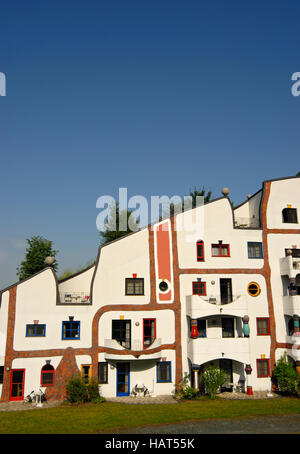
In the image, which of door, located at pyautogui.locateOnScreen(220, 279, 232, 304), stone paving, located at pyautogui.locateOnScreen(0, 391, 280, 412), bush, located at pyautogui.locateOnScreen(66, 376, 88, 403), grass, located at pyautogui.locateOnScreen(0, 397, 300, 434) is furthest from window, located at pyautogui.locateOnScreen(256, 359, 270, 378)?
bush, located at pyautogui.locateOnScreen(66, 376, 88, 403)

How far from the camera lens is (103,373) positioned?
A: 2616 centimetres

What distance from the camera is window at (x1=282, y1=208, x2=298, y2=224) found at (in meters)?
30.6

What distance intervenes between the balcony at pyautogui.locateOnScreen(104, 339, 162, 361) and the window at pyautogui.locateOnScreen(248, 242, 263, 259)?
10.1m

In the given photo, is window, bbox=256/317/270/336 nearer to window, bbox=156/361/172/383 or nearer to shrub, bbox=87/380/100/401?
window, bbox=156/361/172/383

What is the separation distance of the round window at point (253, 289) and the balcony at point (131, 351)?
816cm

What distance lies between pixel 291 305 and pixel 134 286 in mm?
12047

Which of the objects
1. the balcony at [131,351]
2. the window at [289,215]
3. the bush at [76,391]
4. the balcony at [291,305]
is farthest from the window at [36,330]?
the window at [289,215]

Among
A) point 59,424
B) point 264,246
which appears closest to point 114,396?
point 59,424

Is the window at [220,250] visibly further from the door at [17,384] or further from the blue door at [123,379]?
the door at [17,384]

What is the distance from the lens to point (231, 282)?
95.2 ft

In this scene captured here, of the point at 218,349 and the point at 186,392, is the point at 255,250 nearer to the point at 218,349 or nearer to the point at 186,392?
the point at 218,349

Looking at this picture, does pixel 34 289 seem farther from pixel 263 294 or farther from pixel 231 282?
pixel 263 294
